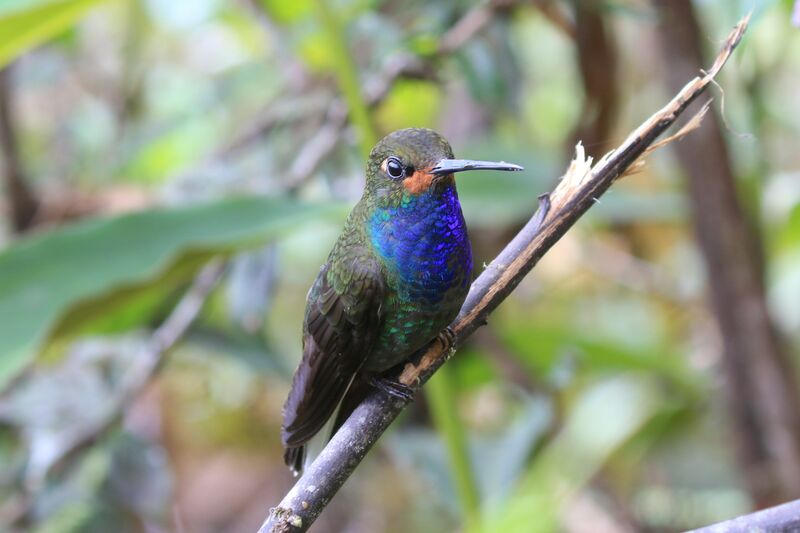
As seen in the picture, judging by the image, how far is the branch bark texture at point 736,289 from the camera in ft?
8.34

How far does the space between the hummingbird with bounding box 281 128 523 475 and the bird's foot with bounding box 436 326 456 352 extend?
0.02m

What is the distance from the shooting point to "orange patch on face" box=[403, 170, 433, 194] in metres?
1.27

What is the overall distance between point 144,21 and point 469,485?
2.95 m

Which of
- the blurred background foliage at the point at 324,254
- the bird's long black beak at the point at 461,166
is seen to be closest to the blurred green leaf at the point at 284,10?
the blurred background foliage at the point at 324,254

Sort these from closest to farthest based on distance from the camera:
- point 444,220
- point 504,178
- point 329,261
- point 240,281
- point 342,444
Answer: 1. point 342,444
2. point 444,220
3. point 329,261
4. point 240,281
5. point 504,178

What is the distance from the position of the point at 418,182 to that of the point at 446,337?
0.24 m

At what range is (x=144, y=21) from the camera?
405 centimetres

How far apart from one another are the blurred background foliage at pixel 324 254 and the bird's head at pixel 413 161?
0.28 m

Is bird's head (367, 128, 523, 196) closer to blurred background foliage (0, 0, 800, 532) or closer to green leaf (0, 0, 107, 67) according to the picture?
blurred background foliage (0, 0, 800, 532)

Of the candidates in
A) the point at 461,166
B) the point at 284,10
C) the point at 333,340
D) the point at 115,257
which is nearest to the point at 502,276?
the point at 461,166

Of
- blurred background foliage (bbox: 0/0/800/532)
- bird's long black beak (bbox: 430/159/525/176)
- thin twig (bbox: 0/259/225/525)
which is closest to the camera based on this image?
bird's long black beak (bbox: 430/159/525/176)

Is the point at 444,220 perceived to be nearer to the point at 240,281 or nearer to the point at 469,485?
the point at 469,485

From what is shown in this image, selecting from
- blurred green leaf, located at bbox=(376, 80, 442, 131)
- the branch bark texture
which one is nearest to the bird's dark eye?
the branch bark texture

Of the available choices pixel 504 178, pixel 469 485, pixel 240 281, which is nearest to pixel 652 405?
pixel 504 178
